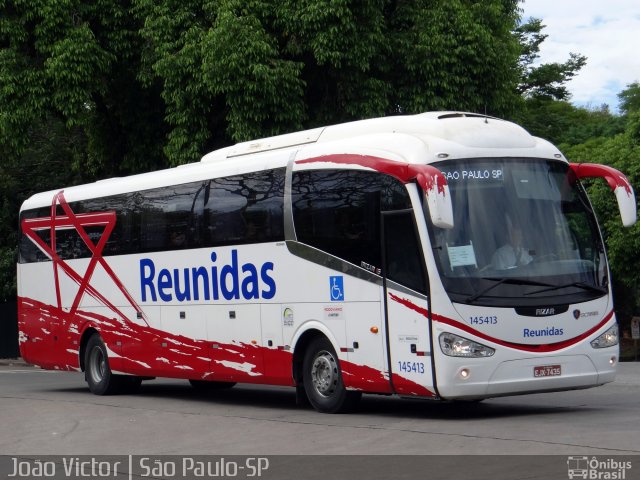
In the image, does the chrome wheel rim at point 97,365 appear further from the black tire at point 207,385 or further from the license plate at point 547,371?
the license plate at point 547,371

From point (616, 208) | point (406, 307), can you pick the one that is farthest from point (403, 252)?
point (616, 208)

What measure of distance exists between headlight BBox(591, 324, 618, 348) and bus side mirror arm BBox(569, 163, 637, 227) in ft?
4.17

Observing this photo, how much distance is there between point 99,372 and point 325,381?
22.4 ft

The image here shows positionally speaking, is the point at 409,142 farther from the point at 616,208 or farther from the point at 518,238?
the point at 616,208

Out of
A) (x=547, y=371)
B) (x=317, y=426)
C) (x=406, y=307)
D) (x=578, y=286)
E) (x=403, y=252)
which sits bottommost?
(x=317, y=426)

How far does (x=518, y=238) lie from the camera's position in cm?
1356

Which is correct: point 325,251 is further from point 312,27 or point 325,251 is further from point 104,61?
point 104,61

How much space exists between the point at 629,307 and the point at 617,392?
120 feet

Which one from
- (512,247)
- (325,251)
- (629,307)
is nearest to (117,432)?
(325,251)

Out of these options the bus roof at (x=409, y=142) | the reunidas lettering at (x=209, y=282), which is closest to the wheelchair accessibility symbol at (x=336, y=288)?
the reunidas lettering at (x=209, y=282)

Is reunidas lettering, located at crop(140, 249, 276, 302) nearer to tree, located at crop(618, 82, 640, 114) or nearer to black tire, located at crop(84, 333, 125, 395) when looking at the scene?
black tire, located at crop(84, 333, 125, 395)

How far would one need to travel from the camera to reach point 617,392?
1734 cm

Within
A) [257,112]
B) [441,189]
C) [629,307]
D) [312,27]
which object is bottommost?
[629,307]

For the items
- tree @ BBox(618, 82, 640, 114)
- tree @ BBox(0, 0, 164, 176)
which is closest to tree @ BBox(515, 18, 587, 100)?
tree @ BBox(618, 82, 640, 114)
